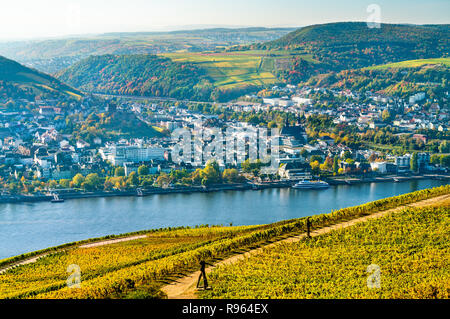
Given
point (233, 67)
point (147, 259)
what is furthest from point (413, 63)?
point (147, 259)

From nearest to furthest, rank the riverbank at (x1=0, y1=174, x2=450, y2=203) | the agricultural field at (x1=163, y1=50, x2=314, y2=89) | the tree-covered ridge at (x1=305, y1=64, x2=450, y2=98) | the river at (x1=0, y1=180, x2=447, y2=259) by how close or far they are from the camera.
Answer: the river at (x1=0, y1=180, x2=447, y2=259), the riverbank at (x1=0, y1=174, x2=450, y2=203), the tree-covered ridge at (x1=305, y1=64, x2=450, y2=98), the agricultural field at (x1=163, y1=50, x2=314, y2=89)

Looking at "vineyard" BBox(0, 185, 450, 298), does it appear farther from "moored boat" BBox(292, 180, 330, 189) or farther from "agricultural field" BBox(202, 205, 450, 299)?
"moored boat" BBox(292, 180, 330, 189)

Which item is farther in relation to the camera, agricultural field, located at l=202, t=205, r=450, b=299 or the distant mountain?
the distant mountain

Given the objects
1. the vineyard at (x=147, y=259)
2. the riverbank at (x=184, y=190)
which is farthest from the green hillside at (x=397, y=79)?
the vineyard at (x=147, y=259)

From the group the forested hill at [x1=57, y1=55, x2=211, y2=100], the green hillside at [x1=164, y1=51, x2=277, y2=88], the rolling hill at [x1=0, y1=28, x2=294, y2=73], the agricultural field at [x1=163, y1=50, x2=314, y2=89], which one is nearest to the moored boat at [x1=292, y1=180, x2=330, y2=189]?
the forested hill at [x1=57, y1=55, x2=211, y2=100]

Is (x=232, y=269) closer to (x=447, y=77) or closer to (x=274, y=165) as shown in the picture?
(x=274, y=165)

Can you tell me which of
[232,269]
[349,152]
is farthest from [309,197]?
[232,269]

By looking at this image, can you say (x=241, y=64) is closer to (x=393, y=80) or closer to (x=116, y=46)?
(x=393, y=80)
